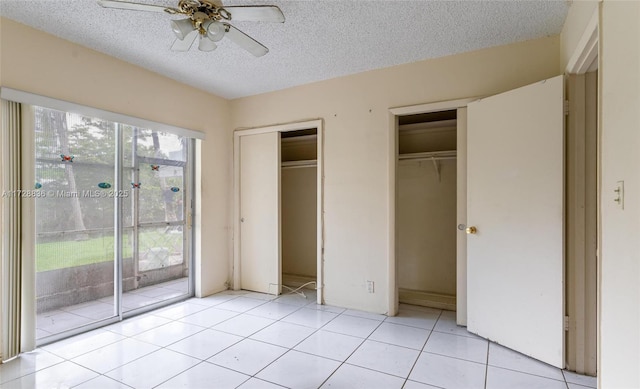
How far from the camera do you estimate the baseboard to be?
356 cm

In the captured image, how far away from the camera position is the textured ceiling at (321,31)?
7.43 feet

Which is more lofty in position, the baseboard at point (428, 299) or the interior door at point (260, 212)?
the interior door at point (260, 212)

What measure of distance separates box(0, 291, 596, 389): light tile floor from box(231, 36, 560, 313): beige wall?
450mm

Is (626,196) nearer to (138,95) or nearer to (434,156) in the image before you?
(434,156)

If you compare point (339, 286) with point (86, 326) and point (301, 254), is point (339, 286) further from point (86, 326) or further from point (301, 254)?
point (86, 326)

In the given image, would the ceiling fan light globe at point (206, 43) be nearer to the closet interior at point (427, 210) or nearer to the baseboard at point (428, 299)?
the closet interior at point (427, 210)

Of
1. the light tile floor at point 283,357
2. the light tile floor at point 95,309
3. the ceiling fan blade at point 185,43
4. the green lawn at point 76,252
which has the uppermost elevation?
the ceiling fan blade at point 185,43

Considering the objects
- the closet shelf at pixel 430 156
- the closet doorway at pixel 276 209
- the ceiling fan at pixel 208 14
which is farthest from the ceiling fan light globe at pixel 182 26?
the closet shelf at pixel 430 156

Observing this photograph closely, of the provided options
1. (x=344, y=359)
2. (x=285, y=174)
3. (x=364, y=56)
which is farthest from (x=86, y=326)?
(x=364, y=56)

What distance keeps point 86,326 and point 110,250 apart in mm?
709

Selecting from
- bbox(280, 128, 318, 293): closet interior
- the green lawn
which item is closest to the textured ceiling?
bbox(280, 128, 318, 293): closet interior

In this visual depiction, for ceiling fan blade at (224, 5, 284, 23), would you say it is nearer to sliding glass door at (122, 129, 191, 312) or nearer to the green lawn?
sliding glass door at (122, 129, 191, 312)

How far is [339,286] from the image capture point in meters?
3.64

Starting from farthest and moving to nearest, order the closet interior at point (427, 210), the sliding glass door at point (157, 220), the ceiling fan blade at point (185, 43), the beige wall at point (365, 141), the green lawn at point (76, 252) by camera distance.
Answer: the closet interior at point (427, 210) → the sliding glass door at point (157, 220) → the beige wall at point (365, 141) → the green lawn at point (76, 252) → the ceiling fan blade at point (185, 43)
